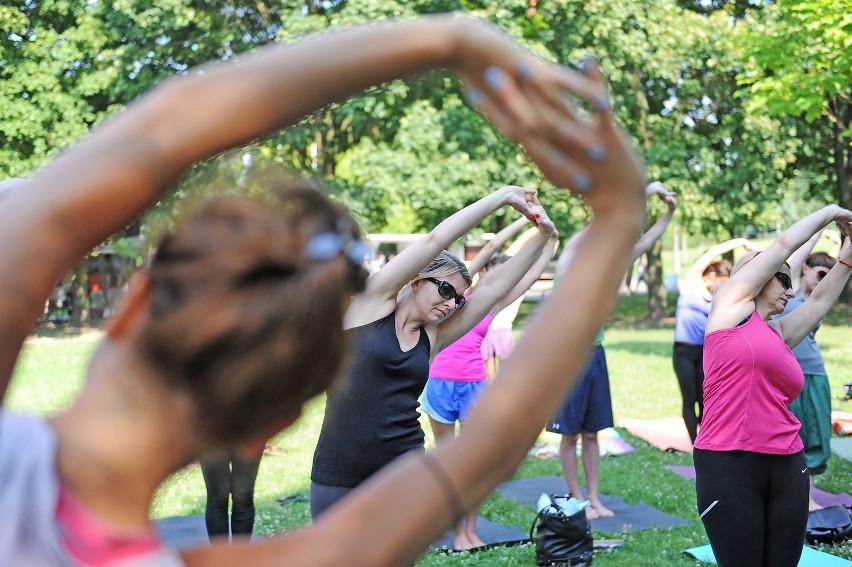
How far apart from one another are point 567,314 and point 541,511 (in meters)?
5.47

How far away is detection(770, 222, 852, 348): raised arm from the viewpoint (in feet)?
15.3

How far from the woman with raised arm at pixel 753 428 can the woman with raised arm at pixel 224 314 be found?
3571mm

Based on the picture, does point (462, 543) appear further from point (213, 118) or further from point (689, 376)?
point (213, 118)

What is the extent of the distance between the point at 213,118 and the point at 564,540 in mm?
5633

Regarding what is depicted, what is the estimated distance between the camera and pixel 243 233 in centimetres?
93

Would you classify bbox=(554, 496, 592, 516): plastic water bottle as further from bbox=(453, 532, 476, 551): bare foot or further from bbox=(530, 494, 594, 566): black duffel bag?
bbox=(453, 532, 476, 551): bare foot

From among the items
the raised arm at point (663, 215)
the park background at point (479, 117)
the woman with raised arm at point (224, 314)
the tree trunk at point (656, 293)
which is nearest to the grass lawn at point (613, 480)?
the woman with raised arm at point (224, 314)

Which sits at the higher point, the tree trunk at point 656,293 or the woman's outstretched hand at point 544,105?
the woman's outstretched hand at point 544,105

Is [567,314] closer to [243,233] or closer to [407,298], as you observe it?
[243,233]

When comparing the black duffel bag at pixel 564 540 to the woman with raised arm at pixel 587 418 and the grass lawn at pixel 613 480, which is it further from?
the woman with raised arm at pixel 587 418

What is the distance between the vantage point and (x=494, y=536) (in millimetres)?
6781

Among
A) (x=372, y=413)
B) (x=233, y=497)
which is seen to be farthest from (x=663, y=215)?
(x=233, y=497)

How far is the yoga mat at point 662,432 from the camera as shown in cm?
948

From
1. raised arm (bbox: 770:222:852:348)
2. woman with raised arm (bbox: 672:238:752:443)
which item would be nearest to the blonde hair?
raised arm (bbox: 770:222:852:348)
